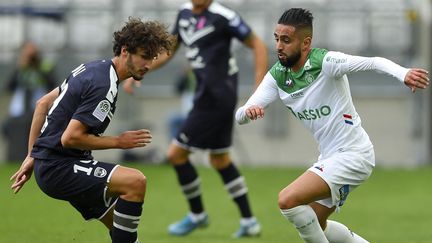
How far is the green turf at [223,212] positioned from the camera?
10.1 metres

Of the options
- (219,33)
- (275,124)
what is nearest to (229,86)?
(219,33)

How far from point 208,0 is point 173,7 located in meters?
10.8

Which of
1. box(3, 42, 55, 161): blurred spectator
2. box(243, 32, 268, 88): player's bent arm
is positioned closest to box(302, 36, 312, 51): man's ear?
box(243, 32, 268, 88): player's bent arm

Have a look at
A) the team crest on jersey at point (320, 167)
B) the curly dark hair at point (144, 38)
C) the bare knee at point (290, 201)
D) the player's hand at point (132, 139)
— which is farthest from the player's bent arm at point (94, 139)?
the team crest on jersey at point (320, 167)

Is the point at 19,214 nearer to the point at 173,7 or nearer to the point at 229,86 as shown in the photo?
the point at 229,86

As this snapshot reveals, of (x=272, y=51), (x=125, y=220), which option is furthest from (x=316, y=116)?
(x=272, y=51)

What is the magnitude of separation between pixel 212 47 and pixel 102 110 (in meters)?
3.62

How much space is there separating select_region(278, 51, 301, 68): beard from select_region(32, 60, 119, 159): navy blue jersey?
3.84 feet

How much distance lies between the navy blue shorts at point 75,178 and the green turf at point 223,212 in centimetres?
203

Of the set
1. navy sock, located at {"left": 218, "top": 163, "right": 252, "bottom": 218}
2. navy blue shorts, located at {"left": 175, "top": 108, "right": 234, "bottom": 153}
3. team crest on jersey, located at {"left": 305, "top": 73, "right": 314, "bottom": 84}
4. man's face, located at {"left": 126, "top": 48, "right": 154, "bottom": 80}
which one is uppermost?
man's face, located at {"left": 126, "top": 48, "right": 154, "bottom": 80}

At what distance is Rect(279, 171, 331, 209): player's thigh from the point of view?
289 inches

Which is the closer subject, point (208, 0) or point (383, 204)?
point (208, 0)

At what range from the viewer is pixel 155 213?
12461 mm

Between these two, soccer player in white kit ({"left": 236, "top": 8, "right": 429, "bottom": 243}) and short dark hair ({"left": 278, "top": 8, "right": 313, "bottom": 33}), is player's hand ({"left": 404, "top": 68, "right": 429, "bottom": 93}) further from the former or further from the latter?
short dark hair ({"left": 278, "top": 8, "right": 313, "bottom": 33})
